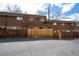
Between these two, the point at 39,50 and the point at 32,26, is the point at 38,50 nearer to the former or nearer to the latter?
the point at 39,50

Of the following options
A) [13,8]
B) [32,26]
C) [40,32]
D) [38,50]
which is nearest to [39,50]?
[38,50]

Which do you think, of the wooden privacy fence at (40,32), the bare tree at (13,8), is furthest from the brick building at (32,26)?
the bare tree at (13,8)

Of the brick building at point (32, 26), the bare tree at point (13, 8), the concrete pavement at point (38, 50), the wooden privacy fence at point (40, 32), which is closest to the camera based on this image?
the concrete pavement at point (38, 50)

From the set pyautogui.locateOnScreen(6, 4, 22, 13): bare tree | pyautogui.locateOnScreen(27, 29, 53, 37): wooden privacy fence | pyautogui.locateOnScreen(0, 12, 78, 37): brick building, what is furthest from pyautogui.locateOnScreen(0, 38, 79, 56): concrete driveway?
pyautogui.locateOnScreen(6, 4, 22, 13): bare tree

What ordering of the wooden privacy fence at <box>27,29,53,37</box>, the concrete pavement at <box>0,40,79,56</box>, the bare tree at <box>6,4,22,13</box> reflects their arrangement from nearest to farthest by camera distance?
the concrete pavement at <box>0,40,79,56</box> < the bare tree at <box>6,4,22,13</box> < the wooden privacy fence at <box>27,29,53,37</box>

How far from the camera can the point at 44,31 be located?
689 cm

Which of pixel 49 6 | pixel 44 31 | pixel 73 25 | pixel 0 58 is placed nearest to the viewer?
pixel 0 58

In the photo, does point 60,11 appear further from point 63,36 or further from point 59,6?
point 63,36

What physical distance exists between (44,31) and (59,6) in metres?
1.78

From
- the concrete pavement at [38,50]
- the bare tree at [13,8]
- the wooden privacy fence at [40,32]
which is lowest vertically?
the concrete pavement at [38,50]

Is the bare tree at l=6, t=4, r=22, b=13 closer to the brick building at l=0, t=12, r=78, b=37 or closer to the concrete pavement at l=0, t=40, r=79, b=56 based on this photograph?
the brick building at l=0, t=12, r=78, b=37

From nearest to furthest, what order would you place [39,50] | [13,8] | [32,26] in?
1. [39,50]
2. [13,8]
3. [32,26]

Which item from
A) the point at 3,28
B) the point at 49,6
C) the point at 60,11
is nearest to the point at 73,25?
the point at 60,11

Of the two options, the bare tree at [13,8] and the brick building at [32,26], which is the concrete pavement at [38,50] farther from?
the bare tree at [13,8]
